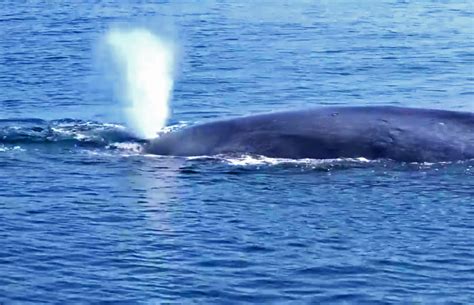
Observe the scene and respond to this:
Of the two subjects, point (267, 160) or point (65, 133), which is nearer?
point (267, 160)

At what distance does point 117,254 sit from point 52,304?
104 inches

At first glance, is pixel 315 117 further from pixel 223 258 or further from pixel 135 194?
pixel 223 258

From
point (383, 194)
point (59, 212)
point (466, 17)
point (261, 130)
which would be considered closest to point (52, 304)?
point (59, 212)

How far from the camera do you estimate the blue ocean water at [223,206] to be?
21281 mm

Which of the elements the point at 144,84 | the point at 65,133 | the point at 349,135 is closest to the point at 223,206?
the point at 349,135

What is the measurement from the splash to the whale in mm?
3407

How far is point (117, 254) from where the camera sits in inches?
903

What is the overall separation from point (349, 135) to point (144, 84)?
1006 centimetres

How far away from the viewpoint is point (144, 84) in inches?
1502

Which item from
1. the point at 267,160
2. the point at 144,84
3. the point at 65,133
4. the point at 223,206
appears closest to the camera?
the point at 223,206

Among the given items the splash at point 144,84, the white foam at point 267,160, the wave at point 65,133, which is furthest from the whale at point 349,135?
the splash at point 144,84

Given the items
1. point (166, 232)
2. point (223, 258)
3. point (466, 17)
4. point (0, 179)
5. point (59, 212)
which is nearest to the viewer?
point (223, 258)

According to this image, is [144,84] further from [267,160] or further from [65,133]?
[267,160]

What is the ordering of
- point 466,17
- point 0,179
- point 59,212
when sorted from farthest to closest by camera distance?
point 466,17, point 0,179, point 59,212
